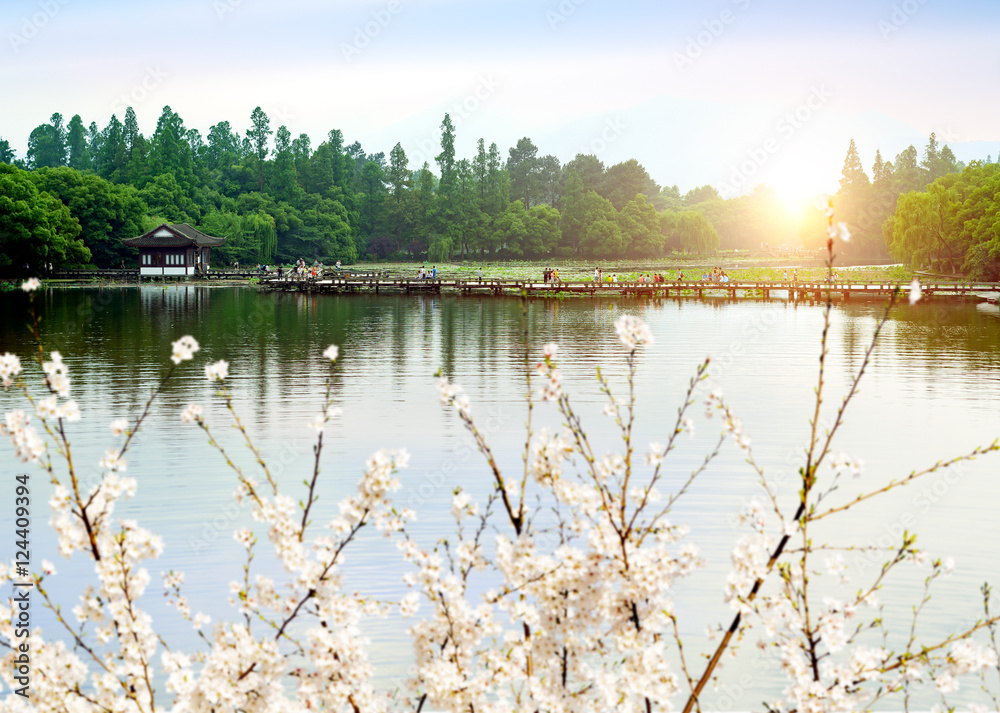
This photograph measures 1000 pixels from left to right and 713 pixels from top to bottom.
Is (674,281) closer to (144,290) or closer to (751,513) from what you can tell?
(144,290)

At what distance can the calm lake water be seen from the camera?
1009 centimetres

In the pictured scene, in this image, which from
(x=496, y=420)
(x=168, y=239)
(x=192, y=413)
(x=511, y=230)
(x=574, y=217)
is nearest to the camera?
(x=192, y=413)

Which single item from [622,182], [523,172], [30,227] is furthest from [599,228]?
[30,227]

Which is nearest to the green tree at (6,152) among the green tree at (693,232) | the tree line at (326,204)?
the tree line at (326,204)

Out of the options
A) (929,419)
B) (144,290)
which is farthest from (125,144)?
(929,419)

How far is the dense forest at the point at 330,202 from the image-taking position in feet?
239

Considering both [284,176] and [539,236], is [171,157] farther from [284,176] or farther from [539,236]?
[539,236]

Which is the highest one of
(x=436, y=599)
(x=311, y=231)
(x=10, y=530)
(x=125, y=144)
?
(x=125, y=144)

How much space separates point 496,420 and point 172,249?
62048mm

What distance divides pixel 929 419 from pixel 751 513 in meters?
16.4

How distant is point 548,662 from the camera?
13.0 feet

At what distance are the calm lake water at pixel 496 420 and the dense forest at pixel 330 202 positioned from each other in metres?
32.6

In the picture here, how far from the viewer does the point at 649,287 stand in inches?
2366

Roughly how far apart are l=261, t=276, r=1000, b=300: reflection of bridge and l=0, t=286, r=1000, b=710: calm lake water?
11.1m
